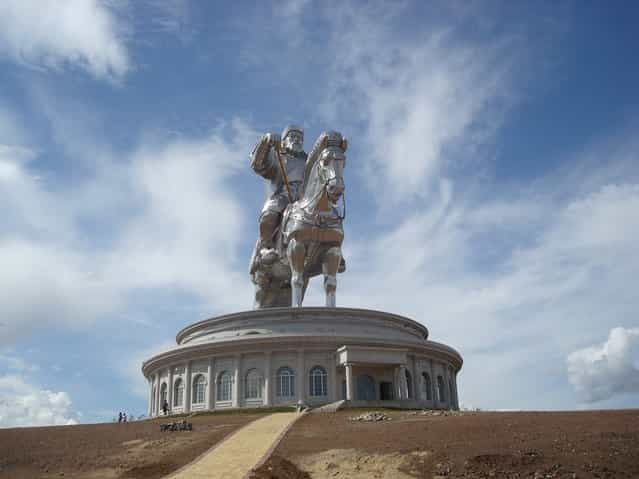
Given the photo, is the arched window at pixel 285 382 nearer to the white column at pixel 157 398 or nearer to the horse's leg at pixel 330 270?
the horse's leg at pixel 330 270

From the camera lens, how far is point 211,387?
40.7 m

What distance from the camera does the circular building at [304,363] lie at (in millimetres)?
38625

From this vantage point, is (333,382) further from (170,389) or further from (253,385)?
(170,389)

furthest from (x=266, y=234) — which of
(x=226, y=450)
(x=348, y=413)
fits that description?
(x=226, y=450)

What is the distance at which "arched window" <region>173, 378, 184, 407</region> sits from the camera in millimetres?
42938

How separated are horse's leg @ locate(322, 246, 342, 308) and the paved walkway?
731 inches

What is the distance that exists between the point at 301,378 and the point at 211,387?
6.11m

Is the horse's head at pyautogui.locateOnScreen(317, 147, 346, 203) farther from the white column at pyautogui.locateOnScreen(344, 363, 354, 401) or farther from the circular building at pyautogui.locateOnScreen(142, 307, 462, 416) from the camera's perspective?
the white column at pyautogui.locateOnScreen(344, 363, 354, 401)

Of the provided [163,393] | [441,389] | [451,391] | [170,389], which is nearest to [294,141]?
[170,389]

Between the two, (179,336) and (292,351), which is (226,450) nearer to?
(292,351)

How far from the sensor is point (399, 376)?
39000mm

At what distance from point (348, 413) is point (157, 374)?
1977 centimetres

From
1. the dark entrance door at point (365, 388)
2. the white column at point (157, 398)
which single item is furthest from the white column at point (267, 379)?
the white column at point (157, 398)

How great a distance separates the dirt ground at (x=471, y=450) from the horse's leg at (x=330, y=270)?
20.5m
